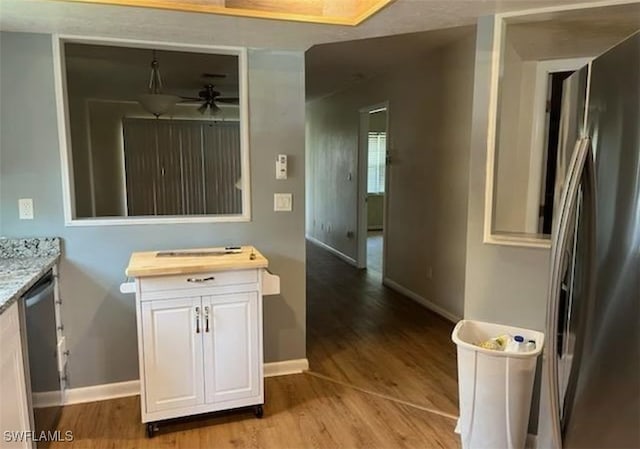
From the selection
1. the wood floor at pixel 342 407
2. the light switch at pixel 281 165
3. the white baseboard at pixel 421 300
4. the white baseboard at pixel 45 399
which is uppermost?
the light switch at pixel 281 165

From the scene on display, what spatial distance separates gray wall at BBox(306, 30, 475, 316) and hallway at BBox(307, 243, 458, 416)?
1.04ft

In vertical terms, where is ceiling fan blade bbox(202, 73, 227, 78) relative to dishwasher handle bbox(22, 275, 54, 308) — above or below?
above

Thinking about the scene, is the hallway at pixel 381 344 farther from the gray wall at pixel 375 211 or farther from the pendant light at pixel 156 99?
the gray wall at pixel 375 211

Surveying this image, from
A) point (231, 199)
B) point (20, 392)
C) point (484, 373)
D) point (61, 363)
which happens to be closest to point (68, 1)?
point (20, 392)

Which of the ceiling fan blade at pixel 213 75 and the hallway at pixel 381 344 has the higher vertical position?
the ceiling fan blade at pixel 213 75

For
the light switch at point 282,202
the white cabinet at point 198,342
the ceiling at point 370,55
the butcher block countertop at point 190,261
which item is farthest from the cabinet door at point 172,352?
the ceiling at point 370,55

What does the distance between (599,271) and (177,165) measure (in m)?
4.97

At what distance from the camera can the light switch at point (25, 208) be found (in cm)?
237

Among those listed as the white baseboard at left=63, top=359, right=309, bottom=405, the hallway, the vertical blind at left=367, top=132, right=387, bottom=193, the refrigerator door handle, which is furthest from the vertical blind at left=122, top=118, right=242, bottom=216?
the refrigerator door handle

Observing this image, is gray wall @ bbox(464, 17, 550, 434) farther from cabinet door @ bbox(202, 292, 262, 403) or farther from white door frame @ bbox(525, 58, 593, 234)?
cabinet door @ bbox(202, 292, 262, 403)

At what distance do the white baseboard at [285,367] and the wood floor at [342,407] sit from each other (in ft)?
0.17

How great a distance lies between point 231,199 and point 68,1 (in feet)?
11.8

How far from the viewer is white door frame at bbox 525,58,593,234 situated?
91.7 inches

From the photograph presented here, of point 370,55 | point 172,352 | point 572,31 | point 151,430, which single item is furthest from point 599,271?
point 370,55
